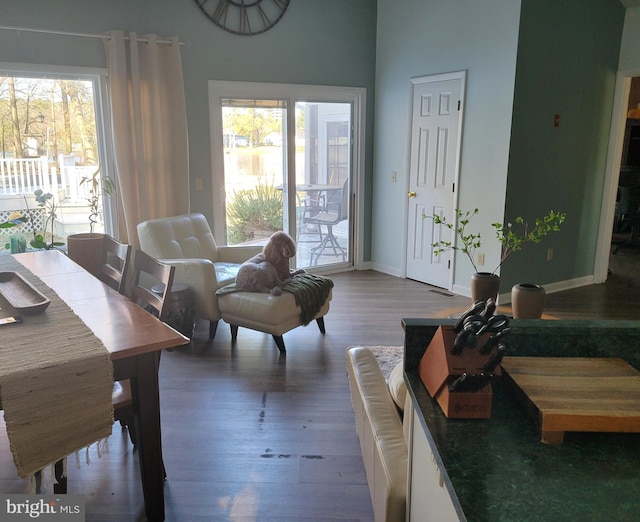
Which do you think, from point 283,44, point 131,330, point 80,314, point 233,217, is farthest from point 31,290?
point 283,44

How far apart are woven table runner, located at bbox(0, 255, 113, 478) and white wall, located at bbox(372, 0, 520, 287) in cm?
376

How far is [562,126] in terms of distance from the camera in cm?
483

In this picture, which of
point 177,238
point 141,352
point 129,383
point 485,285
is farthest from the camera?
point 177,238

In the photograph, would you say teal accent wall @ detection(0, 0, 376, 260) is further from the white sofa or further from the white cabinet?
the white cabinet

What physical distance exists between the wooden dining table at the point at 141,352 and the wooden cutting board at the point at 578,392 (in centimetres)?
116

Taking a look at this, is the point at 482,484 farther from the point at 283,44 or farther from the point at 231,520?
the point at 283,44

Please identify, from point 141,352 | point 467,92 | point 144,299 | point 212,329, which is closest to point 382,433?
point 141,352

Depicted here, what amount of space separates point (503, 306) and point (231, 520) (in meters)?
3.36

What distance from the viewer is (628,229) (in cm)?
813

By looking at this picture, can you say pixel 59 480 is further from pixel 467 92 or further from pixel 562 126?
pixel 562 126

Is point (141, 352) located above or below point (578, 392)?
below

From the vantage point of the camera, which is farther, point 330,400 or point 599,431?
point 330,400

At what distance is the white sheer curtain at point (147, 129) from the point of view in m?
4.38

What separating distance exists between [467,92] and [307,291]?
96.0 inches
